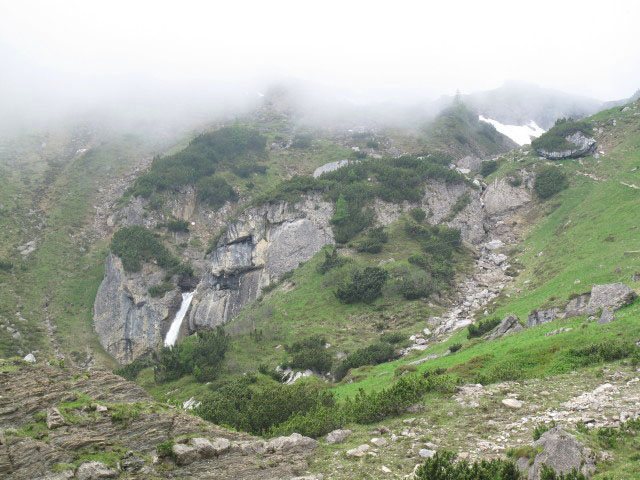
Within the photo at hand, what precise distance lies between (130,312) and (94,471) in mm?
54318

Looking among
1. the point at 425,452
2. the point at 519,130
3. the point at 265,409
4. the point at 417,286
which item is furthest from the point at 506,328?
the point at 519,130

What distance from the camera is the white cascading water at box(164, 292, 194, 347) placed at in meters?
55.2

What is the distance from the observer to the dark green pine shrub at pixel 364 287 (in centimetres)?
3853

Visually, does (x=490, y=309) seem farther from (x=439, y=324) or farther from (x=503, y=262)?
(x=503, y=262)

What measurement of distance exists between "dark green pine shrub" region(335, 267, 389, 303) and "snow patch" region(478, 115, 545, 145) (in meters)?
104

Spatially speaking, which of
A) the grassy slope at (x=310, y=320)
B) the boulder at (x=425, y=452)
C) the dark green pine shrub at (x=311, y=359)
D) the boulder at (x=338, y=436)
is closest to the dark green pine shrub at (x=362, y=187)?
the grassy slope at (x=310, y=320)

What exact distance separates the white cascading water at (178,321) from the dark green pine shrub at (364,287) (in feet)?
90.2

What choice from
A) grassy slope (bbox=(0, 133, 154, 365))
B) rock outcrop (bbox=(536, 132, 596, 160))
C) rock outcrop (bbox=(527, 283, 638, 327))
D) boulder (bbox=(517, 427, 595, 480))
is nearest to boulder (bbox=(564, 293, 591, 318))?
rock outcrop (bbox=(527, 283, 638, 327))

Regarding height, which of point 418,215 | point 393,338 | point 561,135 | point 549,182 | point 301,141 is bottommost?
point 393,338

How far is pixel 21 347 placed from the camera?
47.5 meters

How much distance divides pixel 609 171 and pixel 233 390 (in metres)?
51.7

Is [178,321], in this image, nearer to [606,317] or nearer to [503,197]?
[503,197]

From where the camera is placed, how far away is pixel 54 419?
339 inches

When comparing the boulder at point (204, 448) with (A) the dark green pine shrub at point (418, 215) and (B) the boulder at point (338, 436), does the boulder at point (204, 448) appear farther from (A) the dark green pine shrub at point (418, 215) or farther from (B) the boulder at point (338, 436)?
(A) the dark green pine shrub at point (418, 215)
